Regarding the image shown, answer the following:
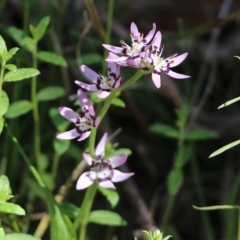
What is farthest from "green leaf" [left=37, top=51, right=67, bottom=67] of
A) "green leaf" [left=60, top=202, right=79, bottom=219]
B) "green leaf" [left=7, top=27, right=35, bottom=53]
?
"green leaf" [left=60, top=202, right=79, bottom=219]

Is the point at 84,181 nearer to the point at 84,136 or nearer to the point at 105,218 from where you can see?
the point at 84,136

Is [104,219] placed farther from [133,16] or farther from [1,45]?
[133,16]

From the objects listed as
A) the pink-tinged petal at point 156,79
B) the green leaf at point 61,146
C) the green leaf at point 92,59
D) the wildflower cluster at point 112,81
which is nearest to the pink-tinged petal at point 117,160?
the wildflower cluster at point 112,81

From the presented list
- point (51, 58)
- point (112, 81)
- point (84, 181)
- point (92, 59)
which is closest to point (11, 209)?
point (84, 181)

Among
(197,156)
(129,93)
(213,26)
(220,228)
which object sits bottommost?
(220,228)

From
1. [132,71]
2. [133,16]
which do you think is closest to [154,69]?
[132,71]
